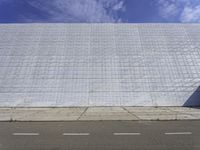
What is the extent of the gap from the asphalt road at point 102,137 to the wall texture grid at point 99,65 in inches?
398

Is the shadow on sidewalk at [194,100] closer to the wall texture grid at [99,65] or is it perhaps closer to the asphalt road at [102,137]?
the wall texture grid at [99,65]

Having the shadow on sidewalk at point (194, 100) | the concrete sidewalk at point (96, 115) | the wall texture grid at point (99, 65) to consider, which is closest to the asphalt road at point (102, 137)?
the concrete sidewalk at point (96, 115)

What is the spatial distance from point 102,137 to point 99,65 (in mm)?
15285

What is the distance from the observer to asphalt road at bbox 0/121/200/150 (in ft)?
24.1

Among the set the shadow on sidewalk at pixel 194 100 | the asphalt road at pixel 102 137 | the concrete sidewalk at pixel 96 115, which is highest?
the asphalt road at pixel 102 137

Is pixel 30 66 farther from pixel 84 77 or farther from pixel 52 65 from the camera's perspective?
pixel 84 77

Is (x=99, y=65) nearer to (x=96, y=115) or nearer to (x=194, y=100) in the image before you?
(x=194, y=100)

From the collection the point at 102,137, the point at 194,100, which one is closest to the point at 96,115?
the point at 102,137

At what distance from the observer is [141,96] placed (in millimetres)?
21109

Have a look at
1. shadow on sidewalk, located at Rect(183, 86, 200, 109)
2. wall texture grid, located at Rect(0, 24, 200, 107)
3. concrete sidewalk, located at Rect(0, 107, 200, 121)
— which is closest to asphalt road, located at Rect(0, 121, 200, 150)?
concrete sidewalk, located at Rect(0, 107, 200, 121)

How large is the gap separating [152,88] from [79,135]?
13811mm

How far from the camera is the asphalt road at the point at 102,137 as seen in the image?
734cm

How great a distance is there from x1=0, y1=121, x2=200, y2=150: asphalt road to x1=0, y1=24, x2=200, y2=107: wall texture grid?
1010cm

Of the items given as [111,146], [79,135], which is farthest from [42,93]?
[111,146]
